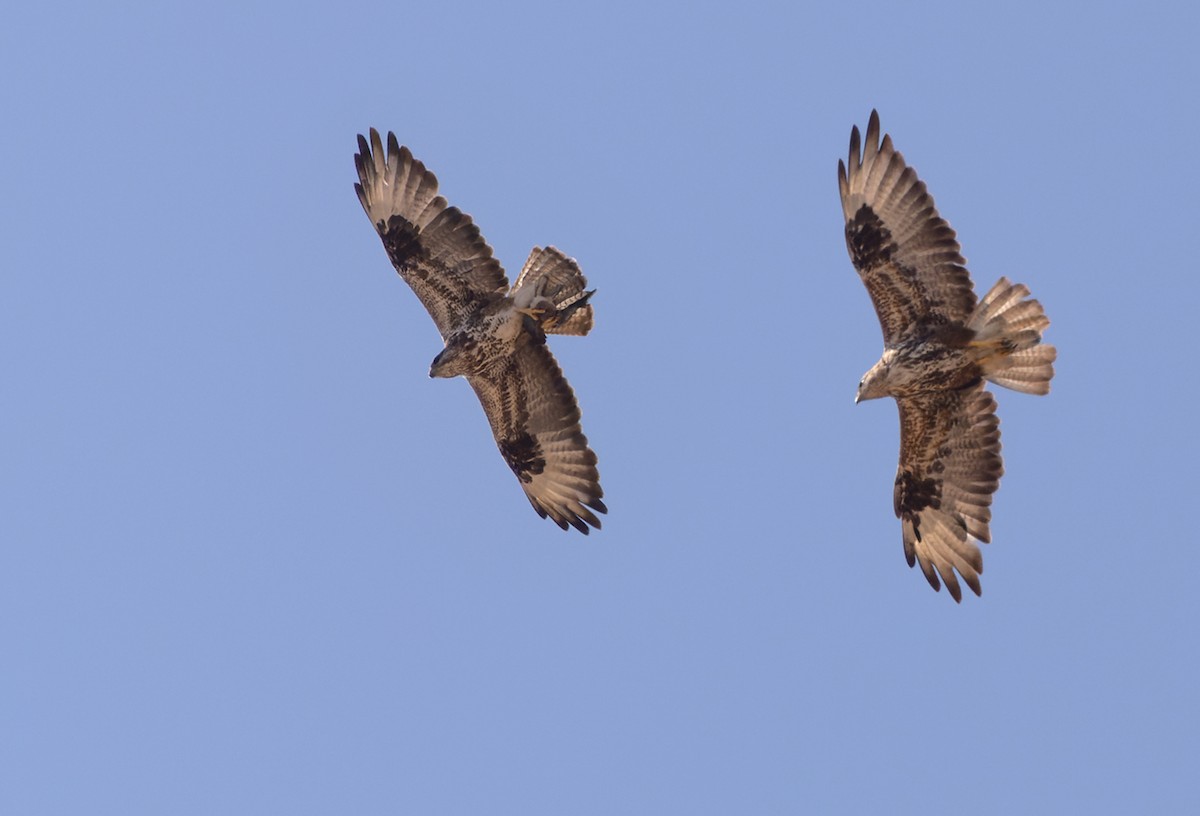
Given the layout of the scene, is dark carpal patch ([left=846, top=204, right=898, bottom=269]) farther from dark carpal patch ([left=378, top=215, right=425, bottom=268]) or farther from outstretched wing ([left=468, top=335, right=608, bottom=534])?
dark carpal patch ([left=378, top=215, right=425, bottom=268])

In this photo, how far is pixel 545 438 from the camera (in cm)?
1611

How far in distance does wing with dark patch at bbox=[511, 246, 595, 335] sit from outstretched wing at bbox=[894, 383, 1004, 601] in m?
2.63

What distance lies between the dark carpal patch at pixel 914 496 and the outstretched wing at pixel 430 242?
3367 mm

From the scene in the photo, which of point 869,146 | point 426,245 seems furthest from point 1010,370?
point 426,245

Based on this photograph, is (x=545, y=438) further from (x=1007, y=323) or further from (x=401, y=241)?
(x=1007, y=323)

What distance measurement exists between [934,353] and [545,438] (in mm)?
3284

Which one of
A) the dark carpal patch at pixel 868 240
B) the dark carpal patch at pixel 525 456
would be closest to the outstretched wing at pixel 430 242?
the dark carpal patch at pixel 525 456

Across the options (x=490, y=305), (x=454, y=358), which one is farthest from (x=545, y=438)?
(x=490, y=305)

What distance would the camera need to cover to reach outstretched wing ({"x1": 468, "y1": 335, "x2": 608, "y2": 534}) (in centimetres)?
1593

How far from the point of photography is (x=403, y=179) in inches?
619

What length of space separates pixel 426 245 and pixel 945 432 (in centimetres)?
417

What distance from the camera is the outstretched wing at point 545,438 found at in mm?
15930

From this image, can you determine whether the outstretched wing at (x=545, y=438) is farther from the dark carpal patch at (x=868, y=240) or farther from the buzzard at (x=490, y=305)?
the dark carpal patch at (x=868, y=240)

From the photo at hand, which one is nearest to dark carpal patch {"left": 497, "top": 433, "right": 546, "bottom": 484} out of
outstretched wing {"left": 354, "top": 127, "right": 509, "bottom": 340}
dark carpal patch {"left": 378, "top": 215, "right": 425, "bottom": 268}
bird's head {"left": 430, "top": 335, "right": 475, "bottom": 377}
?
bird's head {"left": 430, "top": 335, "right": 475, "bottom": 377}
